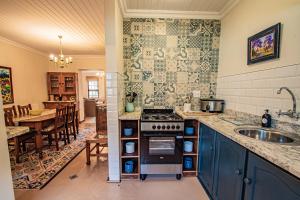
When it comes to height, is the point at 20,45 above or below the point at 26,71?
above

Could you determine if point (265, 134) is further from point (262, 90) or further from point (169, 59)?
point (169, 59)

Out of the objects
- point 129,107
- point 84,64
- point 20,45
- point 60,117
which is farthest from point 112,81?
point 84,64

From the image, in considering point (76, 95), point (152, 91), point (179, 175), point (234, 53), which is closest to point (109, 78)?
point (152, 91)

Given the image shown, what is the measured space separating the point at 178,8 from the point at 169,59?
0.81 meters

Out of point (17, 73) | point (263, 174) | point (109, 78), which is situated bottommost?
point (263, 174)

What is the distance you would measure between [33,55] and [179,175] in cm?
542

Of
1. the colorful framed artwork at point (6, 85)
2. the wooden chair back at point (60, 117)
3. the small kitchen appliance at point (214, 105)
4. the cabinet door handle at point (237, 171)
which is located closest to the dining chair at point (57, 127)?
the wooden chair back at point (60, 117)

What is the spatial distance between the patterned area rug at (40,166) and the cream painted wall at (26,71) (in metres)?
2.05

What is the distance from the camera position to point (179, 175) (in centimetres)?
215

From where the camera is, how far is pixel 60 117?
10.7 ft

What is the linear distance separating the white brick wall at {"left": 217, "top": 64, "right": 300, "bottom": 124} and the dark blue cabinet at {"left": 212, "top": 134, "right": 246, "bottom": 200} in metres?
0.62

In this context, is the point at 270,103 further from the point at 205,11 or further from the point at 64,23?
the point at 64,23

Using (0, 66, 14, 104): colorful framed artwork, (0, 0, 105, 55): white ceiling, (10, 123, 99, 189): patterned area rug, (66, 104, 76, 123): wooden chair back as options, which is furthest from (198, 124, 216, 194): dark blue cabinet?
(0, 66, 14, 104): colorful framed artwork

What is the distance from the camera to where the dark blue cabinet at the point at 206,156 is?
5.60 ft
